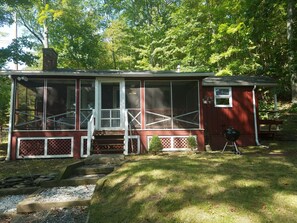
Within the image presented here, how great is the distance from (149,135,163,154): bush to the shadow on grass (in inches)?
156

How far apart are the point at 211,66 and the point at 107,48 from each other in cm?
1088

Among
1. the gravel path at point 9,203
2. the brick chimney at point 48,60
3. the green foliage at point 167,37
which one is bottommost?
the gravel path at point 9,203

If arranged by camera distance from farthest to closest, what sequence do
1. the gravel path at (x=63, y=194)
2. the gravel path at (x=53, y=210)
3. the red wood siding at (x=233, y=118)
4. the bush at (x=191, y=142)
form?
the red wood siding at (x=233, y=118) < the bush at (x=191, y=142) < the gravel path at (x=63, y=194) < the gravel path at (x=53, y=210)

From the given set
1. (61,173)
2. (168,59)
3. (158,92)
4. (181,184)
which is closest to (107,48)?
(168,59)

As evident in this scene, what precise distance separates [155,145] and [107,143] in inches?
73.1

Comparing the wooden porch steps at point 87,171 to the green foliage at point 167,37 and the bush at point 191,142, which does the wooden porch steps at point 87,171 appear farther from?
the green foliage at point 167,37

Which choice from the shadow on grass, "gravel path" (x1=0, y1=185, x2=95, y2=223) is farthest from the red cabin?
the shadow on grass

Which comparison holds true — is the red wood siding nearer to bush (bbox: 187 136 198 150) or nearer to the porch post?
bush (bbox: 187 136 198 150)

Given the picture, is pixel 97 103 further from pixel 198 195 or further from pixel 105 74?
pixel 198 195

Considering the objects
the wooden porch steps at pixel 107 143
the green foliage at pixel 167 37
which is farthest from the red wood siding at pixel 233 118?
the wooden porch steps at pixel 107 143

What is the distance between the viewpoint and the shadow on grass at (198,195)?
9.80ft

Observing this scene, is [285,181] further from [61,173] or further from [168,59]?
[168,59]

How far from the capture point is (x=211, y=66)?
18000 mm

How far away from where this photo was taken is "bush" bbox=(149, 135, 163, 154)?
9.15 metres
